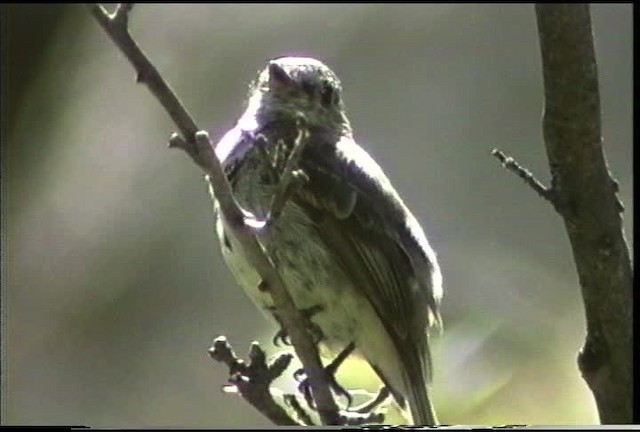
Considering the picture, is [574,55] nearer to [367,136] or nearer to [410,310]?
[410,310]

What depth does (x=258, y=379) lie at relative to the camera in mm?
1159

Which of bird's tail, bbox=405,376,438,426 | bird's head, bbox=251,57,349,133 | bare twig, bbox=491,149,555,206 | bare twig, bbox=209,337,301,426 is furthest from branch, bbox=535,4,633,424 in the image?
bird's head, bbox=251,57,349,133

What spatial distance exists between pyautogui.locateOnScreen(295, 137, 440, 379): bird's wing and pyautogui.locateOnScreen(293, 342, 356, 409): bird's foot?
0.21 ft

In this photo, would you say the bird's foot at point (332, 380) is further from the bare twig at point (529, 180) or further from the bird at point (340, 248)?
the bare twig at point (529, 180)

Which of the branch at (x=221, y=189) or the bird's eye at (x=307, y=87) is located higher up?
the bird's eye at (x=307, y=87)

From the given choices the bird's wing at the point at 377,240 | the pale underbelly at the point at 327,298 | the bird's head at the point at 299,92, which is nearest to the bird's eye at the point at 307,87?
the bird's head at the point at 299,92

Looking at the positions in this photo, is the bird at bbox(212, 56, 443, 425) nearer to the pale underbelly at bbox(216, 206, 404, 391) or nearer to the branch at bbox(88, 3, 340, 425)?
the pale underbelly at bbox(216, 206, 404, 391)

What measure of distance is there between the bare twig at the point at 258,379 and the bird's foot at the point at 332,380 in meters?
0.04

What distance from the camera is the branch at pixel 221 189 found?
0.90 meters

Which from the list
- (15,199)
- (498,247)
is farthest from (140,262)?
(498,247)

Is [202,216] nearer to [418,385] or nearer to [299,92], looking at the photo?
[299,92]

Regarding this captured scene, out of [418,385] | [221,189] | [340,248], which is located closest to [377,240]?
[340,248]

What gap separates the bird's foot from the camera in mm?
1202

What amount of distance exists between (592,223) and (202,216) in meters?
0.67
